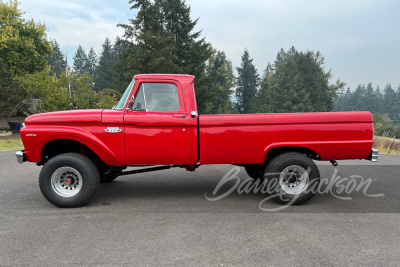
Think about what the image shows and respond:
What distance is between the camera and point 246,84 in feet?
211

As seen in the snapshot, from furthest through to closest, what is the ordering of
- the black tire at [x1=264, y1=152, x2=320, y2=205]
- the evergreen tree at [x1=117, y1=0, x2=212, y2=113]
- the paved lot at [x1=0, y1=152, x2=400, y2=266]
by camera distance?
the evergreen tree at [x1=117, y1=0, x2=212, y2=113]
the black tire at [x1=264, y1=152, x2=320, y2=205]
the paved lot at [x1=0, y1=152, x2=400, y2=266]

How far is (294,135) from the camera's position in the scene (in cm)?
443

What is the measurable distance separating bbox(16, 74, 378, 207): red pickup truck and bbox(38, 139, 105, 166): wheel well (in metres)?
0.17

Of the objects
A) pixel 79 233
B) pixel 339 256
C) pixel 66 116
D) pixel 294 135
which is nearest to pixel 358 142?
pixel 294 135

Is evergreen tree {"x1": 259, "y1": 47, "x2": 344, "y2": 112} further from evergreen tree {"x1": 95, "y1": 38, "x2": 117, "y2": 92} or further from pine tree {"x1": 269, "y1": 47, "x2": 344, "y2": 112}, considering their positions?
evergreen tree {"x1": 95, "y1": 38, "x2": 117, "y2": 92}

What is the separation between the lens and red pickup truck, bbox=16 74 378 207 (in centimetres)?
436

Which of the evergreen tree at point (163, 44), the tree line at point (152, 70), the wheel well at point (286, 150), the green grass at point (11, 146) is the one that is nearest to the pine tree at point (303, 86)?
the tree line at point (152, 70)

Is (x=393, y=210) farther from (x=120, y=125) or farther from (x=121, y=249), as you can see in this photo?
(x=120, y=125)

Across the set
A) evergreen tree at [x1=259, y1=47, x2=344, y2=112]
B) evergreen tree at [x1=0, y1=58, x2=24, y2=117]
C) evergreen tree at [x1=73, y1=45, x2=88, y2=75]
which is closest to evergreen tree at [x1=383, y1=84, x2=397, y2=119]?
evergreen tree at [x1=259, y1=47, x2=344, y2=112]

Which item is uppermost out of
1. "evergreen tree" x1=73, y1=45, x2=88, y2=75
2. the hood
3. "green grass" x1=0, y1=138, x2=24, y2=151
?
"evergreen tree" x1=73, y1=45, x2=88, y2=75

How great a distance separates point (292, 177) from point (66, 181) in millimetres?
3718

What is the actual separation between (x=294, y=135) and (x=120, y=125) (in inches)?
110

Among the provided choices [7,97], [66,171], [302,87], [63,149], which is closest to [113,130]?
[66,171]

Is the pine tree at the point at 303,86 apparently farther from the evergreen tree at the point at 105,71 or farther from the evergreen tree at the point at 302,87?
the evergreen tree at the point at 105,71
